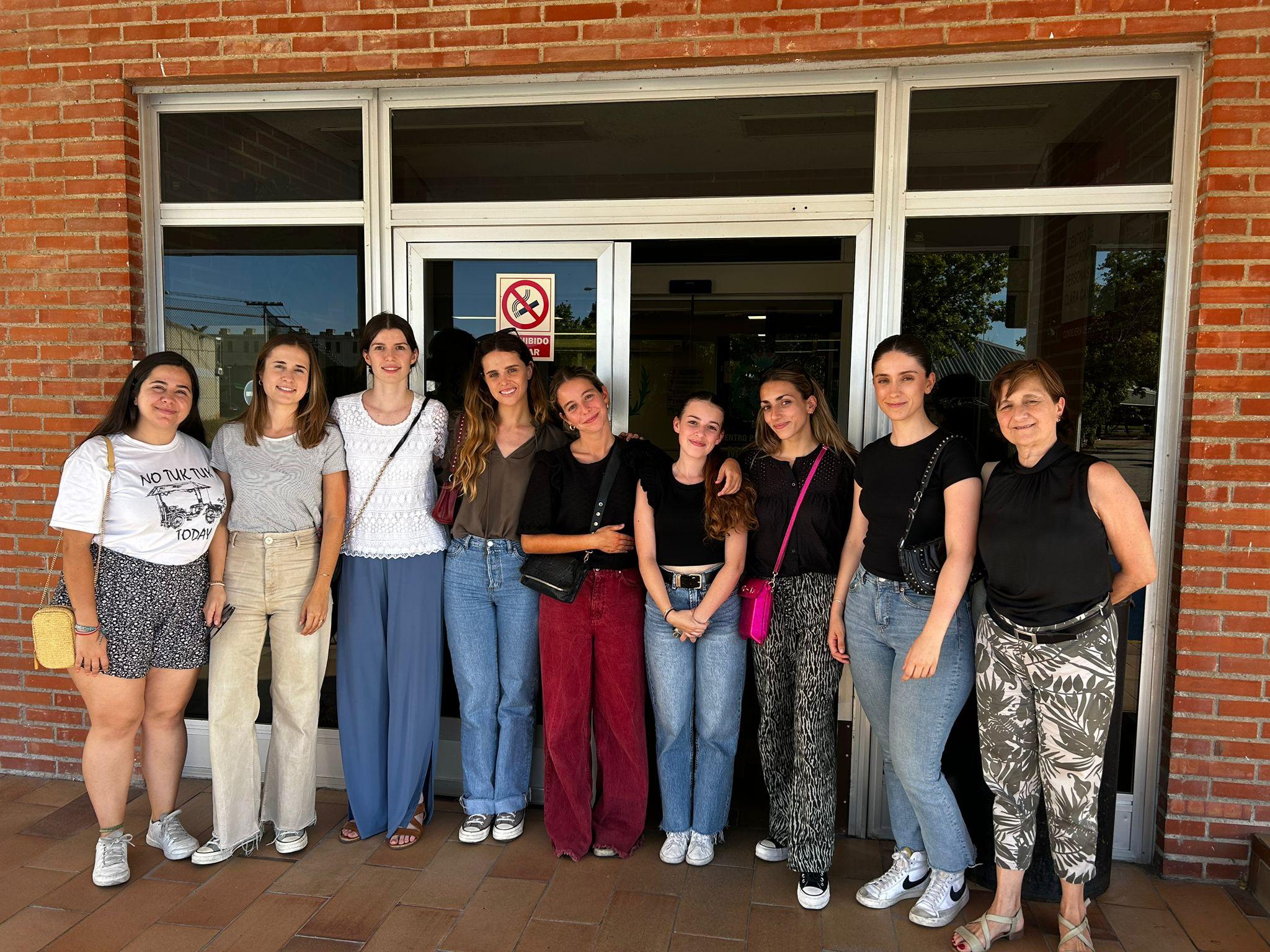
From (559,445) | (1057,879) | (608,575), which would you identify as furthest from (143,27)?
(1057,879)

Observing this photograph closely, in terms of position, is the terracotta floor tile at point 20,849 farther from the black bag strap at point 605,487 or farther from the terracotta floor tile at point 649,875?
Answer: the black bag strap at point 605,487

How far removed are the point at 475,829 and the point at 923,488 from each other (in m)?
2.12

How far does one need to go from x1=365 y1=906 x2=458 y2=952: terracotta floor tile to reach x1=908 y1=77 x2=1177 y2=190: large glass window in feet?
10.4

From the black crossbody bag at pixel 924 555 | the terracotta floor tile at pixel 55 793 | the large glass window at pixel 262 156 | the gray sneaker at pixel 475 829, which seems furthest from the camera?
the large glass window at pixel 262 156

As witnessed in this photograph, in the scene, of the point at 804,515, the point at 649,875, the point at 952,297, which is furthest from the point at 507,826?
the point at 952,297

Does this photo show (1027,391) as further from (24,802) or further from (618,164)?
(24,802)

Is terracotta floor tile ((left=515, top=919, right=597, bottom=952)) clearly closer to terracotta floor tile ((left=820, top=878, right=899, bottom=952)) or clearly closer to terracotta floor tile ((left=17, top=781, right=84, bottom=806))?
terracotta floor tile ((left=820, top=878, right=899, bottom=952))

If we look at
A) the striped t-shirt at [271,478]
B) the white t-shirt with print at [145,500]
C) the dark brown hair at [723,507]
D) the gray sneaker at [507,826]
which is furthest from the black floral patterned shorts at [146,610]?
the dark brown hair at [723,507]

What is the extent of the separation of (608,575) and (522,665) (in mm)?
525

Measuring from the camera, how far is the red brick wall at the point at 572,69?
10.2ft

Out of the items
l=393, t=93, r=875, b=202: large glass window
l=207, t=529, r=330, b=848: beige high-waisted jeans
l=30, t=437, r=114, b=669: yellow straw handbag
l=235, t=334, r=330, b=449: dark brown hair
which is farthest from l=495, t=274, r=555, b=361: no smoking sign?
l=30, t=437, r=114, b=669: yellow straw handbag

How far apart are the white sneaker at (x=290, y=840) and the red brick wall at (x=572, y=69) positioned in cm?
125

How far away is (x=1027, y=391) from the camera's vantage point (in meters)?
2.66

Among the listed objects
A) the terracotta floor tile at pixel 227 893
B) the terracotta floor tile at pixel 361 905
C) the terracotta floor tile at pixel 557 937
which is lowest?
the terracotta floor tile at pixel 227 893
